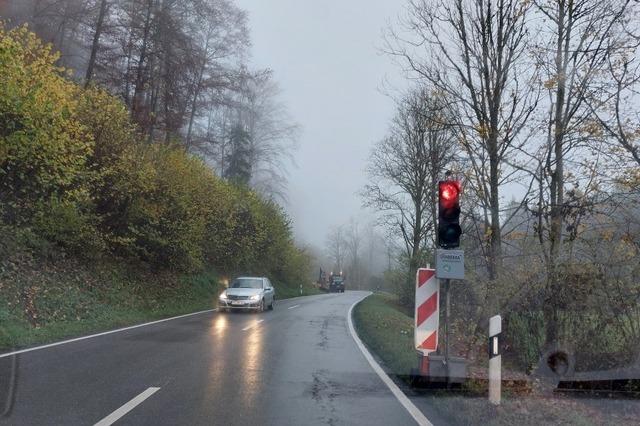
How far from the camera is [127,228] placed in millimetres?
22062

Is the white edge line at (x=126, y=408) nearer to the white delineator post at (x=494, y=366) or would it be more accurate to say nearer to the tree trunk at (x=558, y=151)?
the white delineator post at (x=494, y=366)

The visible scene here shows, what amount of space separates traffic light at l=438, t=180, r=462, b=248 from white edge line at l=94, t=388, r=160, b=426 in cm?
468

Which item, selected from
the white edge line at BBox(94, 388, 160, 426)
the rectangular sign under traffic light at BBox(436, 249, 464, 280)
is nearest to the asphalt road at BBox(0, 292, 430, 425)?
the white edge line at BBox(94, 388, 160, 426)

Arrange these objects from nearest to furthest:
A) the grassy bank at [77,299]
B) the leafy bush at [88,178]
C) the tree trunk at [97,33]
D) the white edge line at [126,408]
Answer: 1. the white edge line at [126,408]
2. the grassy bank at [77,299]
3. the leafy bush at [88,178]
4. the tree trunk at [97,33]

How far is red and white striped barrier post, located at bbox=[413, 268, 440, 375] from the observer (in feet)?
30.0

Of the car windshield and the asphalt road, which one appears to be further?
the car windshield

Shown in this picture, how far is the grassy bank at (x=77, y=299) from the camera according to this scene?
13.4 meters

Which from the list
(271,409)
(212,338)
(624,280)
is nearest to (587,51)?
(624,280)

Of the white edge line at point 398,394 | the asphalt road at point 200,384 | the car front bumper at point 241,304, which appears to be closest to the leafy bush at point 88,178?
the car front bumper at point 241,304

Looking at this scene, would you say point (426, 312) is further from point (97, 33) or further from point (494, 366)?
point (97, 33)

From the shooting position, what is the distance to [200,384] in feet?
27.5

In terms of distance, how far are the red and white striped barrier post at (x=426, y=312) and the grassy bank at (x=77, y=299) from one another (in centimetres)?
749

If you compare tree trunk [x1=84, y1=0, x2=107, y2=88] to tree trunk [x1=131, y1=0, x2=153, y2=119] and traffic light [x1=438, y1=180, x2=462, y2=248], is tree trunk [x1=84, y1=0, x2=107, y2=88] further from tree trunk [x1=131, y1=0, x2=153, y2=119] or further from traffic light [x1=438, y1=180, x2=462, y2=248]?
traffic light [x1=438, y1=180, x2=462, y2=248]

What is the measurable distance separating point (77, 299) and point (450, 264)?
1236 centimetres
